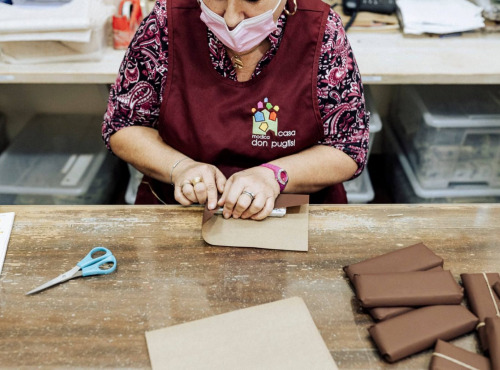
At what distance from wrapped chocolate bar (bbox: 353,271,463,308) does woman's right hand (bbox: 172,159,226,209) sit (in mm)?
392

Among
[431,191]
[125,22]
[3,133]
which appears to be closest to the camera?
[125,22]

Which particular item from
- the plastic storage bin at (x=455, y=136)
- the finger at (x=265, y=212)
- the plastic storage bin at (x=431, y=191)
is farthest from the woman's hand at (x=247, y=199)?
the plastic storage bin at (x=431, y=191)

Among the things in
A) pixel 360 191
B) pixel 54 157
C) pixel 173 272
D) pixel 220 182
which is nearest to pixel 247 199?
pixel 220 182

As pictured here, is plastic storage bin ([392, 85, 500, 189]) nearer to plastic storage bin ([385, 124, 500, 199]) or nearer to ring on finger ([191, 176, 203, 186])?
plastic storage bin ([385, 124, 500, 199])

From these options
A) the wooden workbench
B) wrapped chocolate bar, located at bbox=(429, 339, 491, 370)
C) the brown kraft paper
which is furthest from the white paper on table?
wrapped chocolate bar, located at bbox=(429, 339, 491, 370)

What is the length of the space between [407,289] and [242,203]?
1.29 feet

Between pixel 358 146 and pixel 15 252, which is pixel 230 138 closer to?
pixel 358 146

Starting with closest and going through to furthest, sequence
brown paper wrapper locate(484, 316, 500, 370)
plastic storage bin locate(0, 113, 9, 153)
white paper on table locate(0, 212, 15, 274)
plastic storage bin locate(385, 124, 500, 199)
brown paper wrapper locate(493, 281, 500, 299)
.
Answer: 1. brown paper wrapper locate(484, 316, 500, 370)
2. brown paper wrapper locate(493, 281, 500, 299)
3. white paper on table locate(0, 212, 15, 274)
4. plastic storage bin locate(385, 124, 500, 199)
5. plastic storage bin locate(0, 113, 9, 153)

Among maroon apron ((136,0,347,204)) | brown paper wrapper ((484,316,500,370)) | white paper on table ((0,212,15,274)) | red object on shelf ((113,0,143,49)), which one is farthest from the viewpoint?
red object on shelf ((113,0,143,49))

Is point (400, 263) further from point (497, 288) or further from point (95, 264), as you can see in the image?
point (95, 264)

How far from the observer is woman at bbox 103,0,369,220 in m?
1.27

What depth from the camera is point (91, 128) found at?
2641mm

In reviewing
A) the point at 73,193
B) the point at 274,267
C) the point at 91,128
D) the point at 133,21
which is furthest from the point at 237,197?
the point at 91,128

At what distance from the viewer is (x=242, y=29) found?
1.16 meters
